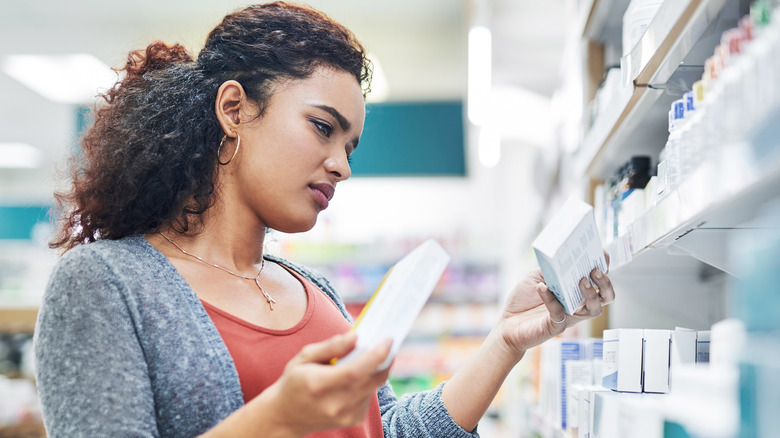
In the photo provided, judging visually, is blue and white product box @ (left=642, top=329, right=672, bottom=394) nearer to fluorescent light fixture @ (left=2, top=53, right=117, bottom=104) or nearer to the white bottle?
the white bottle

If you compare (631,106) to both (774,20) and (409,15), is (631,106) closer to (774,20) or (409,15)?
(774,20)

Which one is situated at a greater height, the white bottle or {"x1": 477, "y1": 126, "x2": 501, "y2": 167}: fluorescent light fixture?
{"x1": 477, "y1": 126, "x2": 501, "y2": 167}: fluorescent light fixture

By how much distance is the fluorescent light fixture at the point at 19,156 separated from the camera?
9625mm

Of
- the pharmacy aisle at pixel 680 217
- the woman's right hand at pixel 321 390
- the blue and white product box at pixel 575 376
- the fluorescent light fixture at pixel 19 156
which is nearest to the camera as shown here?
the pharmacy aisle at pixel 680 217

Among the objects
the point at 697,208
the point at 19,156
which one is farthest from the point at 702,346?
the point at 19,156

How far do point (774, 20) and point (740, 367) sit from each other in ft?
1.15

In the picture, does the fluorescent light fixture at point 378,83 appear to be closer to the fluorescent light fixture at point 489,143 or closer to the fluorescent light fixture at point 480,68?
the fluorescent light fixture at point 489,143

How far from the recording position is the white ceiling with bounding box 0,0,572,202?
5.92m

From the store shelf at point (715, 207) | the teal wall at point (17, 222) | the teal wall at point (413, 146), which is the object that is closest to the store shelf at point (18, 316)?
the store shelf at point (715, 207)

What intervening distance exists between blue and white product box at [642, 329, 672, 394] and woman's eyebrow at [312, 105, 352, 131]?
746 millimetres

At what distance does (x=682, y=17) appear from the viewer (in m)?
1.08

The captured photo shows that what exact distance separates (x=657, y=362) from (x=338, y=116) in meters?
0.80

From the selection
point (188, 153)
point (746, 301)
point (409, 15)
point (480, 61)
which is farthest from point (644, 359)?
point (409, 15)

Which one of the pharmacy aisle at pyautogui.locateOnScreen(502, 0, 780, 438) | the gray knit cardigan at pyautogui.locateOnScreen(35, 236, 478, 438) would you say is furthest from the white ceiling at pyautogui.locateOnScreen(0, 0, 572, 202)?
the gray knit cardigan at pyautogui.locateOnScreen(35, 236, 478, 438)
